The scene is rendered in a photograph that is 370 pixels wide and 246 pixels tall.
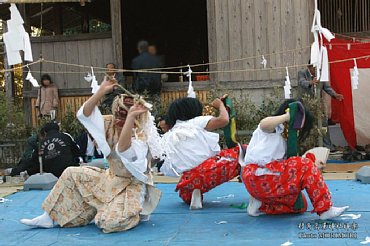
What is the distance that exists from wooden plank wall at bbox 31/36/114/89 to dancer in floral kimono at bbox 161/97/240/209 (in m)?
5.18

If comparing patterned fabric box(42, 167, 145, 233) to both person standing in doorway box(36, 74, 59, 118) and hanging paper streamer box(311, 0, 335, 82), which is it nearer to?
hanging paper streamer box(311, 0, 335, 82)

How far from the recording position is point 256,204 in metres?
5.02

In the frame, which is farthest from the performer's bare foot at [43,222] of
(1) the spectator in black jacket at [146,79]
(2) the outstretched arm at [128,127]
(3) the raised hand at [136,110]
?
(1) the spectator in black jacket at [146,79]

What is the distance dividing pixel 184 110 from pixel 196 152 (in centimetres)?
43

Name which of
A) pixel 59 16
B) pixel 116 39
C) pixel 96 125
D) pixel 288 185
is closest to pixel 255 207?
pixel 288 185

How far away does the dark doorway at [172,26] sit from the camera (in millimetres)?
13602

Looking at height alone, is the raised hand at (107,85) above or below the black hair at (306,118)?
above

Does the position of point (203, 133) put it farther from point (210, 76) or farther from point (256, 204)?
point (210, 76)

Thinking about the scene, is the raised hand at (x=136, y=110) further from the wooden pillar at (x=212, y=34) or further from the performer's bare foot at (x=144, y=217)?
the wooden pillar at (x=212, y=34)

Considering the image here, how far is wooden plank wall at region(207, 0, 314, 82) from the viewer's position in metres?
9.34

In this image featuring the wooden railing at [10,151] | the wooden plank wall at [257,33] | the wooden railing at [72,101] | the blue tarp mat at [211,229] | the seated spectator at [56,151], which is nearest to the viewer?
the blue tarp mat at [211,229]

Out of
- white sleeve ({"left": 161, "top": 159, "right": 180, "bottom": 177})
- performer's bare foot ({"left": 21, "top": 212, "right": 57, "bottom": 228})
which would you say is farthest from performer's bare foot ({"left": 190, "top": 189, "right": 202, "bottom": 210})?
performer's bare foot ({"left": 21, "top": 212, "right": 57, "bottom": 228})

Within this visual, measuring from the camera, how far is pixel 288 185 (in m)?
4.66

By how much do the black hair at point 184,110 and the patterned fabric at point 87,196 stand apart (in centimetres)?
87
